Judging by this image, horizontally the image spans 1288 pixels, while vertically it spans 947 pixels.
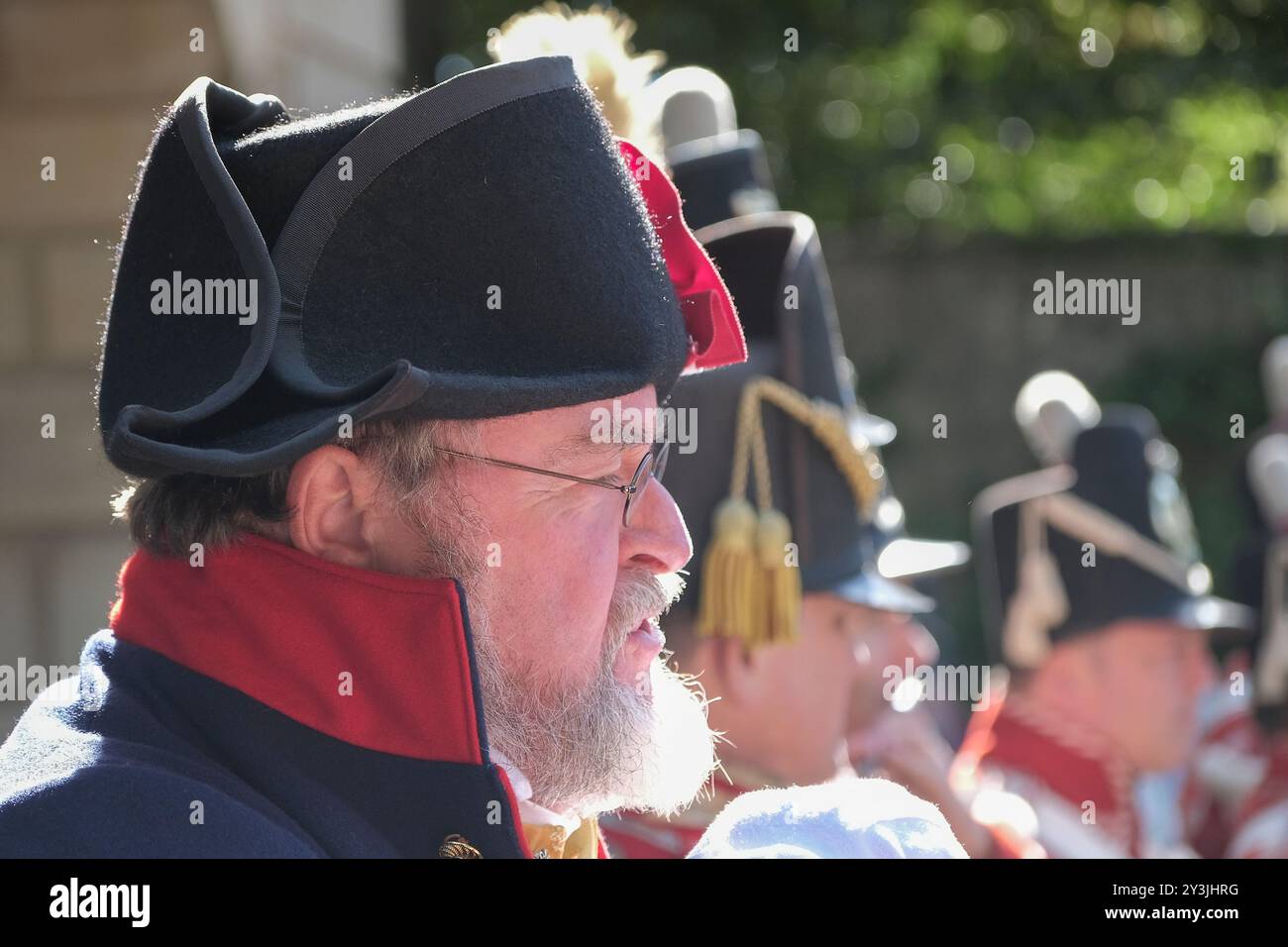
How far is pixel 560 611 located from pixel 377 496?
0.25m

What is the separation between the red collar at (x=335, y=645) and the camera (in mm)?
1727

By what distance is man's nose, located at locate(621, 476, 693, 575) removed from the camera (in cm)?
209

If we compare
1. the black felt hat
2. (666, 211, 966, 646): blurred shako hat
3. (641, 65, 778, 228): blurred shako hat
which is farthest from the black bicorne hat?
the black felt hat

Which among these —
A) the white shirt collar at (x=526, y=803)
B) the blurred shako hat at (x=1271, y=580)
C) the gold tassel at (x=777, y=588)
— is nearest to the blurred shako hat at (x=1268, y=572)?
the blurred shako hat at (x=1271, y=580)

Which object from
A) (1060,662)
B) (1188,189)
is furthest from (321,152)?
(1188,189)

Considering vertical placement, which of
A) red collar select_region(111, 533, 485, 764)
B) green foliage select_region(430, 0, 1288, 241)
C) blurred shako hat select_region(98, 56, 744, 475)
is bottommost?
red collar select_region(111, 533, 485, 764)

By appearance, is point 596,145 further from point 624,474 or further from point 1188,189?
point 1188,189

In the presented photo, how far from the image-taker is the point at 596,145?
196 centimetres

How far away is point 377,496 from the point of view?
191cm

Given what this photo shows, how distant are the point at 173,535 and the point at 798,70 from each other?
1091 centimetres

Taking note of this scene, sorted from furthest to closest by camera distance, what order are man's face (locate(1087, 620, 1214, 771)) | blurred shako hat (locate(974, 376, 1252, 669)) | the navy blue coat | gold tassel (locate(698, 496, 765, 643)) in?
blurred shako hat (locate(974, 376, 1252, 669)) < man's face (locate(1087, 620, 1214, 771)) < gold tassel (locate(698, 496, 765, 643)) < the navy blue coat

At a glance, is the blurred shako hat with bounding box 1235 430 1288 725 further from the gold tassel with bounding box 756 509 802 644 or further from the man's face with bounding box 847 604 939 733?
the gold tassel with bounding box 756 509 802 644

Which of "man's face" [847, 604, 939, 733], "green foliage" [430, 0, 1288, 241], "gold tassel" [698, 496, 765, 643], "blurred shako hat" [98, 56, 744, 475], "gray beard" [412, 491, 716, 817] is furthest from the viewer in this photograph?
"green foliage" [430, 0, 1288, 241]

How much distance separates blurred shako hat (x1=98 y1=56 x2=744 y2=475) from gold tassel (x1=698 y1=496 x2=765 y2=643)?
1.44m
